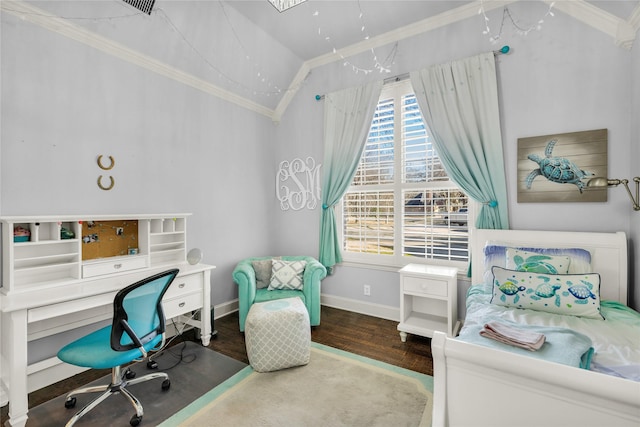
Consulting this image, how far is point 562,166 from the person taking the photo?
7.75 feet

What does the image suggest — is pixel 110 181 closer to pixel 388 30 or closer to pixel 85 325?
pixel 85 325

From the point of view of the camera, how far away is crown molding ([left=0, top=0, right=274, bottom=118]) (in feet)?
6.64

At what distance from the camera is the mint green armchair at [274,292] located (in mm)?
2869

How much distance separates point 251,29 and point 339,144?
1548 millimetres

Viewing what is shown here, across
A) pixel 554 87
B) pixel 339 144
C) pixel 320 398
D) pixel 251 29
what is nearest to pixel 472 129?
pixel 554 87

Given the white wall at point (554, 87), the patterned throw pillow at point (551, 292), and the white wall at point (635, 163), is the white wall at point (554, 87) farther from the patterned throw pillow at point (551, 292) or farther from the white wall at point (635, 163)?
the patterned throw pillow at point (551, 292)

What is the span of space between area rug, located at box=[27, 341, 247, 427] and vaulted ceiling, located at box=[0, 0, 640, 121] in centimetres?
268

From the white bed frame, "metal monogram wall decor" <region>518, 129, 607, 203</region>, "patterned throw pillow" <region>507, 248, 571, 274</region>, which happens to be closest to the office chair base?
the white bed frame

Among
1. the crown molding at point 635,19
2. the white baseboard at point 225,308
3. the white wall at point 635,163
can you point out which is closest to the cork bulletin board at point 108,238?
the white baseboard at point 225,308

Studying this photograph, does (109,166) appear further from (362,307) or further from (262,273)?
(362,307)

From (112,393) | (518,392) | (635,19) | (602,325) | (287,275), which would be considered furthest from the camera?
(287,275)

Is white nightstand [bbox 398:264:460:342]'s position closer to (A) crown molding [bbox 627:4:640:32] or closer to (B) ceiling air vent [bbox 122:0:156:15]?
(A) crown molding [bbox 627:4:640:32]

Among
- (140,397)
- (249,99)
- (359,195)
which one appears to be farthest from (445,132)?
(140,397)

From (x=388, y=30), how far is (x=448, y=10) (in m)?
0.61
